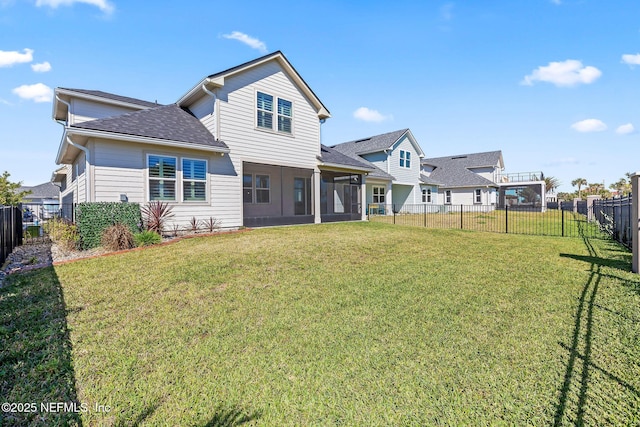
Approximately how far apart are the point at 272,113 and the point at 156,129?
5.00 meters

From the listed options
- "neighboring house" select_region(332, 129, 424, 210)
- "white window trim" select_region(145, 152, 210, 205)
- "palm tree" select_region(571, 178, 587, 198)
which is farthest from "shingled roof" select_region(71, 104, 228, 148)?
"palm tree" select_region(571, 178, 587, 198)

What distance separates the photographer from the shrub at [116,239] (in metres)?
7.96

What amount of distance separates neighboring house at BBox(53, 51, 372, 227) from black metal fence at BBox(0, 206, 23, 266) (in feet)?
6.16

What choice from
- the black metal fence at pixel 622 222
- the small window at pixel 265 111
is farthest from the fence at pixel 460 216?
the small window at pixel 265 111

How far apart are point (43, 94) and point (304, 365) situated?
44069mm

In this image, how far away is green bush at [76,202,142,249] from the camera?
819 centimetres

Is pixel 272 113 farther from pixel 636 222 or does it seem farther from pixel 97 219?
pixel 636 222

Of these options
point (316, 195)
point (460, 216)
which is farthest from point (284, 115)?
point (460, 216)

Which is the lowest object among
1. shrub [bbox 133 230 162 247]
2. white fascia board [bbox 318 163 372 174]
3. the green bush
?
shrub [bbox 133 230 162 247]

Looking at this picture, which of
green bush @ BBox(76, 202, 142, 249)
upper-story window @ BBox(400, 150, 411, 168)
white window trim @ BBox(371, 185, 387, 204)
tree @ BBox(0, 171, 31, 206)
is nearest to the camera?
green bush @ BBox(76, 202, 142, 249)

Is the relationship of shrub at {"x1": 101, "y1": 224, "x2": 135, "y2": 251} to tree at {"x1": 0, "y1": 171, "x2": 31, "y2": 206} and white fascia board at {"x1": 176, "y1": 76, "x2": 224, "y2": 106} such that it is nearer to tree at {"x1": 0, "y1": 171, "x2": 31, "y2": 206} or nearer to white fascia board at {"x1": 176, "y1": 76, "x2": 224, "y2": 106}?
white fascia board at {"x1": 176, "y1": 76, "x2": 224, "y2": 106}

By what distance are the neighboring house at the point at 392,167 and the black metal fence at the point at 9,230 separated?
18.8 meters

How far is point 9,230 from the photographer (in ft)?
27.8

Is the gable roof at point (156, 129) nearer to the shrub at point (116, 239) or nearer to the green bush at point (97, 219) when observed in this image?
the green bush at point (97, 219)
